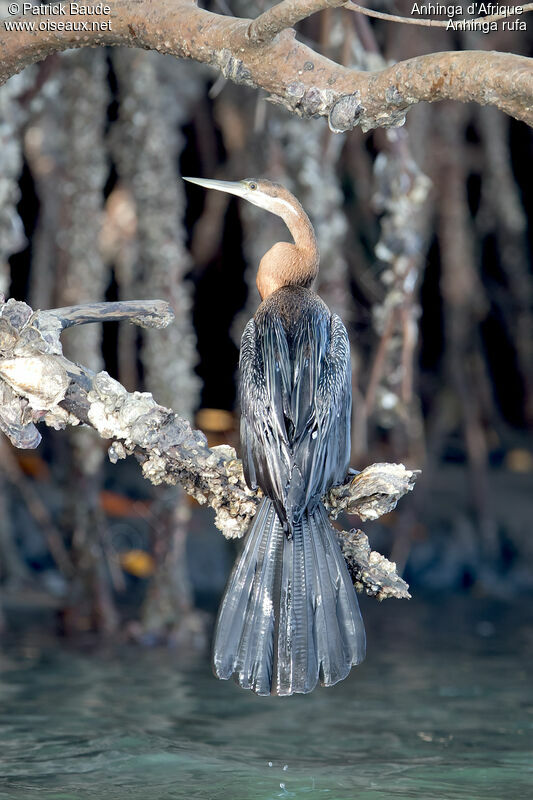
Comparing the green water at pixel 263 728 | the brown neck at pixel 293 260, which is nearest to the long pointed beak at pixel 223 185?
the brown neck at pixel 293 260

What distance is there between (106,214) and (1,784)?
13.2ft

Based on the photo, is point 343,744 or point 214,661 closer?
point 214,661

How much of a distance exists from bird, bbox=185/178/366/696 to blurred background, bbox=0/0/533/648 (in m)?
0.88

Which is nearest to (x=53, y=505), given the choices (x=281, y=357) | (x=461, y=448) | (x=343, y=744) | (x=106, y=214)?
(x=106, y=214)

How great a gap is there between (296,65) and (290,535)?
97cm

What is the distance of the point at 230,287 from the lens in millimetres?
7625

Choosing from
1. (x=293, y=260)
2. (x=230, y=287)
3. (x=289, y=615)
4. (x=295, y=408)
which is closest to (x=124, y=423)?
(x=295, y=408)

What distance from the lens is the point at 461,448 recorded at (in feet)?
22.9

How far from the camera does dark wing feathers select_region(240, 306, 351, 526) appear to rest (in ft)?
8.00

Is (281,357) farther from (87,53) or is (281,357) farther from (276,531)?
(87,53)

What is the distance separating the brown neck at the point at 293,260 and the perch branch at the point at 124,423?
572 mm

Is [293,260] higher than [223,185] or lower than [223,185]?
lower

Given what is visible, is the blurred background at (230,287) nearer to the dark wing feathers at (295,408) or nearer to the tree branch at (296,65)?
the dark wing feathers at (295,408)

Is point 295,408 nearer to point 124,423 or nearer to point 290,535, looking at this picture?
point 290,535
